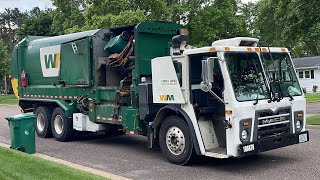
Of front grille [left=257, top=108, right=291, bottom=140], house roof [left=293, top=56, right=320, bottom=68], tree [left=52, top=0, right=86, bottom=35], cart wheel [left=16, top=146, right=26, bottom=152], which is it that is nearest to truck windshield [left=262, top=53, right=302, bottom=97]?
front grille [left=257, top=108, right=291, bottom=140]

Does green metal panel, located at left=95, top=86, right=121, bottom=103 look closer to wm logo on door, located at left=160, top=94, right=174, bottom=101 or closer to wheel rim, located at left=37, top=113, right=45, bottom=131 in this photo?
wm logo on door, located at left=160, top=94, right=174, bottom=101

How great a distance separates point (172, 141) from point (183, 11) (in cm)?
2774

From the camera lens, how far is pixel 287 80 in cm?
888

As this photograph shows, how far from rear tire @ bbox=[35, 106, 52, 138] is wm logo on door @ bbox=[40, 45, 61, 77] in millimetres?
1121

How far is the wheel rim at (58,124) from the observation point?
12.9 metres

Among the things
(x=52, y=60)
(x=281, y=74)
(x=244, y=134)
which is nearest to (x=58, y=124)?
(x=52, y=60)

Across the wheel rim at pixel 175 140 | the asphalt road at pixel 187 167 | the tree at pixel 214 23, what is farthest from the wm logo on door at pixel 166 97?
the tree at pixel 214 23

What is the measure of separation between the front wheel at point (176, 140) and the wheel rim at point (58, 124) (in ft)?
15.5

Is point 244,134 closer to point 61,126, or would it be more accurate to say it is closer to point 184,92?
point 184,92

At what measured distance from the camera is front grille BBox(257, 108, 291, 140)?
800cm

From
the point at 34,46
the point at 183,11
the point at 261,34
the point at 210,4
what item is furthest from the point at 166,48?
the point at 261,34

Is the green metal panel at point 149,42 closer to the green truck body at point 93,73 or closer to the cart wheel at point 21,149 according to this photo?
the green truck body at point 93,73

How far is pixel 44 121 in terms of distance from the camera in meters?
13.5

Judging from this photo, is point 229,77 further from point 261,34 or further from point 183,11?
point 261,34
